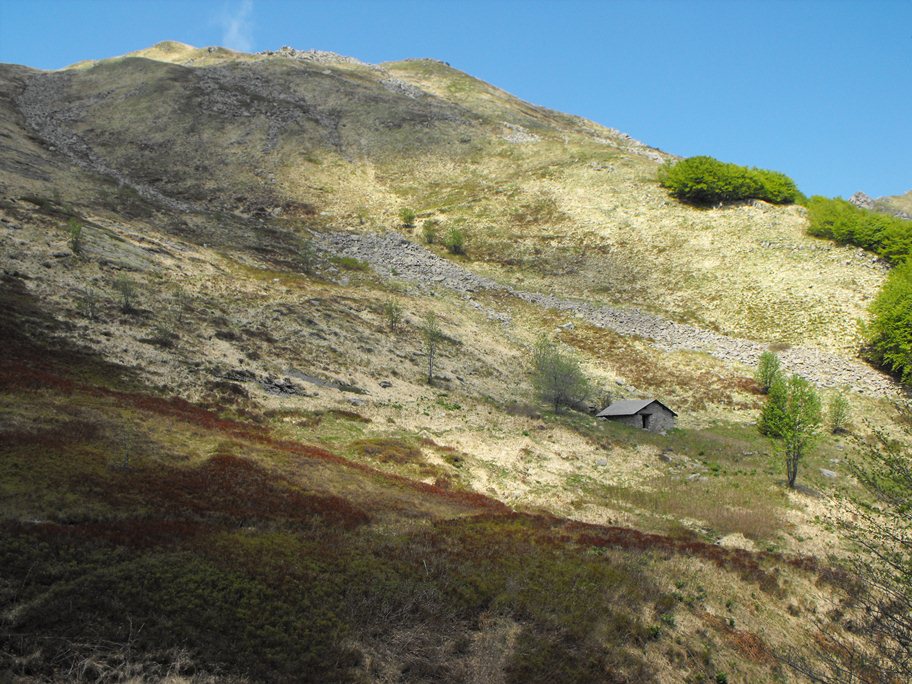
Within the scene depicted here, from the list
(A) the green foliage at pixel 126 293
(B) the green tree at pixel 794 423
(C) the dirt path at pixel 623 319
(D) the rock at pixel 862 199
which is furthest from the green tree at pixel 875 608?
(D) the rock at pixel 862 199

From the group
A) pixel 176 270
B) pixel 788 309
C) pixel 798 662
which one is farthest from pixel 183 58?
pixel 798 662

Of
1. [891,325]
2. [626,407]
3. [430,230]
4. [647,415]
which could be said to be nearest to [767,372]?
[891,325]

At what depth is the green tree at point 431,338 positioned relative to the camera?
2062 inches

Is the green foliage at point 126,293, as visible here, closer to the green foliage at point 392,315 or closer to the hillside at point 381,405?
the hillside at point 381,405

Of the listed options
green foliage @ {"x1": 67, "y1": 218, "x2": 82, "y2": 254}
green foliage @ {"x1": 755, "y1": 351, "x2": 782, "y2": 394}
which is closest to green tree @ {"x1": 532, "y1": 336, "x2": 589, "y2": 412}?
green foliage @ {"x1": 755, "y1": 351, "x2": 782, "y2": 394}

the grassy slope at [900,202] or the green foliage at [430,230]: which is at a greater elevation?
the grassy slope at [900,202]

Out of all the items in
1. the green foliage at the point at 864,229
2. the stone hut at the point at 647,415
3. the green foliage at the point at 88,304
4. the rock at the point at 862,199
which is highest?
the rock at the point at 862,199

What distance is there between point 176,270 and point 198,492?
41.7 meters

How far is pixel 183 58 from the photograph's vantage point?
156 m

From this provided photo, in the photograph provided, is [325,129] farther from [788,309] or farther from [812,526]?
[812,526]

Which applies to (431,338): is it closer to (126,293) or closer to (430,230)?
(126,293)

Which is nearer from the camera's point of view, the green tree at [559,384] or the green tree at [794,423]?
the green tree at [794,423]

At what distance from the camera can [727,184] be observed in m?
92.4

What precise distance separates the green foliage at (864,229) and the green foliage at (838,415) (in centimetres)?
3434
